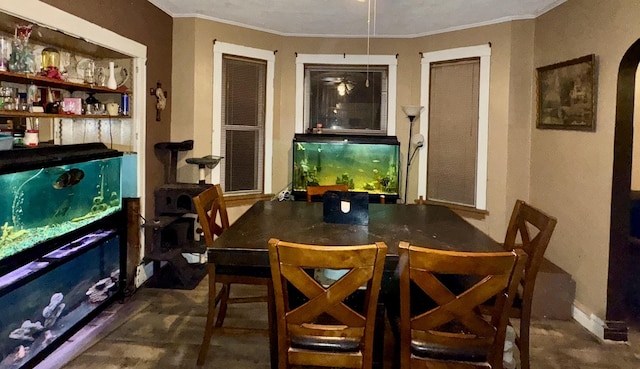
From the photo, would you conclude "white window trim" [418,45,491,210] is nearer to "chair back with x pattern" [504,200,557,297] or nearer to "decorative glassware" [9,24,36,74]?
"chair back with x pattern" [504,200,557,297]

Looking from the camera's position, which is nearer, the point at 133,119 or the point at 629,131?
the point at 629,131

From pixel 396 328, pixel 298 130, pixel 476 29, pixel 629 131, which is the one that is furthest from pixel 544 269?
pixel 298 130

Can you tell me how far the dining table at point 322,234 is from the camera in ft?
6.79

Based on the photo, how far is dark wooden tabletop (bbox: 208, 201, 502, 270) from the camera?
2.07 metres

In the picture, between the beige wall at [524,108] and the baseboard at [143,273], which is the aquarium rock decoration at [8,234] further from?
the beige wall at [524,108]

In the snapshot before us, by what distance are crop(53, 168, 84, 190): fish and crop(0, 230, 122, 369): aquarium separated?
14.9 inches

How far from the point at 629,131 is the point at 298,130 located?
3013 millimetres

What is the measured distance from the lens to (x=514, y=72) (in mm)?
4395

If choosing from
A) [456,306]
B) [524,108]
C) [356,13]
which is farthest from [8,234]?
[524,108]

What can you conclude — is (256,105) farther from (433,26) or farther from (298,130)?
(433,26)

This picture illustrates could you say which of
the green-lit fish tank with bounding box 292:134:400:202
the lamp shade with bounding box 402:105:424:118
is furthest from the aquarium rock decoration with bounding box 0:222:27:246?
the lamp shade with bounding box 402:105:424:118

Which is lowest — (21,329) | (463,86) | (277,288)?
(21,329)

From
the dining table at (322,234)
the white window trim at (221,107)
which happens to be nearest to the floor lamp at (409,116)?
the white window trim at (221,107)

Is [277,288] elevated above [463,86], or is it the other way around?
[463,86]
